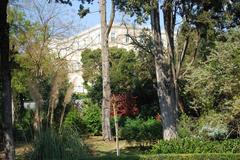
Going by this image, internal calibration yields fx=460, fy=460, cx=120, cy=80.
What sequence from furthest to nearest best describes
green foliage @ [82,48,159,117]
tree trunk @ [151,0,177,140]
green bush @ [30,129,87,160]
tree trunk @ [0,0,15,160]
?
green foliage @ [82,48,159,117] < tree trunk @ [151,0,177,140] < green bush @ [30,129,87,160] < tree trunk @ [0,0,15,160]

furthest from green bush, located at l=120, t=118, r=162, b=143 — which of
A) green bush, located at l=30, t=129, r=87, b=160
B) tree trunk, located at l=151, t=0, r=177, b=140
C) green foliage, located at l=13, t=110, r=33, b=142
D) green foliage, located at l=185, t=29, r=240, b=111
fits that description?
green bush, located at l=30, t=129, r=87, b=160

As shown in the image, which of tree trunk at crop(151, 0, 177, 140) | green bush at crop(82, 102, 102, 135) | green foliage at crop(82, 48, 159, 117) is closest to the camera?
tree trunk at crop(151, 0, 177, 140)

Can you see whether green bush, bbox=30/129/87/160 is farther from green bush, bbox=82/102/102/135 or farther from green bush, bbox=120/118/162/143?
green bush, bbox=82/102/102/135

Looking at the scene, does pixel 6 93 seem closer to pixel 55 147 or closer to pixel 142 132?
pixel 55 147

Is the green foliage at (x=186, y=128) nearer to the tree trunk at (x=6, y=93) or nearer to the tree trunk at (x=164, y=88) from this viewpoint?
the tree trunk at (x=164, y=88)

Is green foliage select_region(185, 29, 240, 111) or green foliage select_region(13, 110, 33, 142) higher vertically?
green foliage select_region(185, 29, 240, 111)

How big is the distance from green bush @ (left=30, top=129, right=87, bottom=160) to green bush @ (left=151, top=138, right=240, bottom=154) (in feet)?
8.62

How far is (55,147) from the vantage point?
12.4 m

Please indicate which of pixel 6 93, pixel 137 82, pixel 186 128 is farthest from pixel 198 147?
pixel 137 82

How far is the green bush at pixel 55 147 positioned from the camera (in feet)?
40.5

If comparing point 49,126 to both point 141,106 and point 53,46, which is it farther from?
point 53,46

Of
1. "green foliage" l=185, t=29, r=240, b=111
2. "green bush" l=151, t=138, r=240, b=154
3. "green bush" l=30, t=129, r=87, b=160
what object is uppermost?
"green foliage" l=185, t=29, r=240, b=111

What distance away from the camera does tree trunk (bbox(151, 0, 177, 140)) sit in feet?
60.8

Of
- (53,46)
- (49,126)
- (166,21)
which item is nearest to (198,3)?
(166,21)
